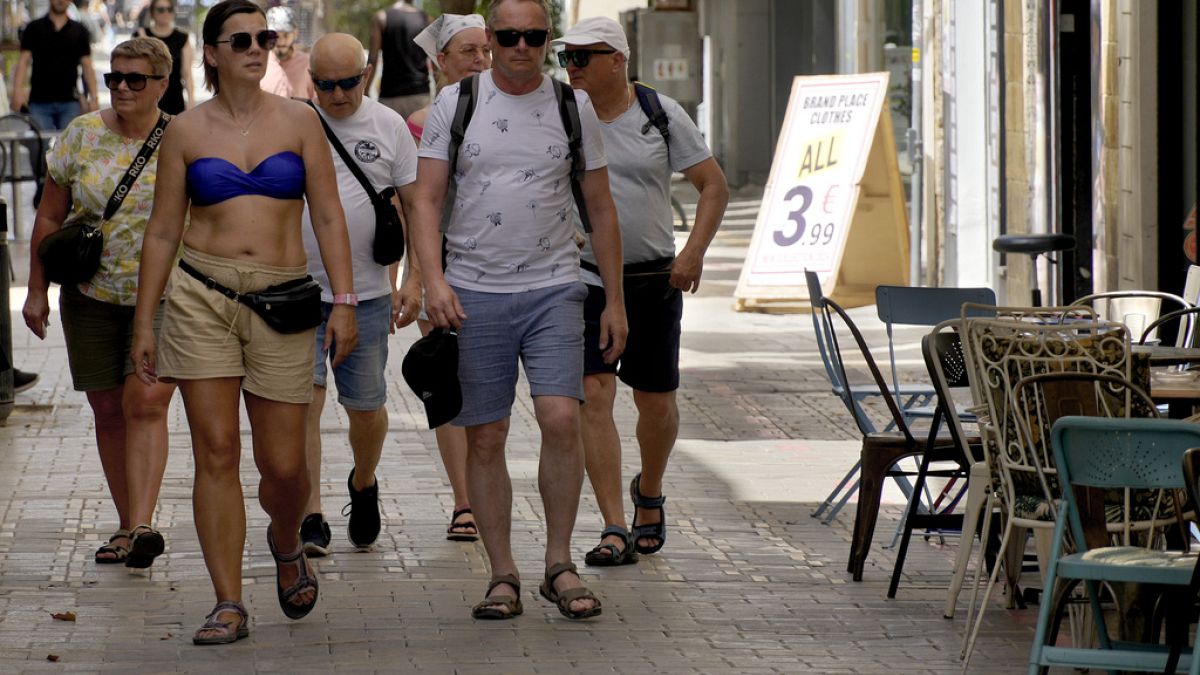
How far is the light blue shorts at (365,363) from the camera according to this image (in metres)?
7.69

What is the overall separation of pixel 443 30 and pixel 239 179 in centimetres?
222

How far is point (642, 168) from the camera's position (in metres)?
7.61

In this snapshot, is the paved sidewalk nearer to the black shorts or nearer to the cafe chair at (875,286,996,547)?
the black shorts

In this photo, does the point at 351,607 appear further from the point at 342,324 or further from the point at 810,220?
the point at 810,220

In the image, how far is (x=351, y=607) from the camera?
22.8 feet

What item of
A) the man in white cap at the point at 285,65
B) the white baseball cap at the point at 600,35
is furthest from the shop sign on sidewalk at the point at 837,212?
the white baseball cap at the point at 600,35

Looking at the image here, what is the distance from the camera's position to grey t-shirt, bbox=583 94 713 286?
25.0ft

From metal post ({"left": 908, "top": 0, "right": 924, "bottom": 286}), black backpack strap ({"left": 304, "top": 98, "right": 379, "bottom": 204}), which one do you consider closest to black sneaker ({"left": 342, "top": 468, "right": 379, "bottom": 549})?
black backpack strap ({"left": 304, "top": 98, "right": 379, "bottom": 204})

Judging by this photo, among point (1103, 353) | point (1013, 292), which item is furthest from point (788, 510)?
point (1013, 292)

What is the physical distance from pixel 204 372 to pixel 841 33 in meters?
15.2

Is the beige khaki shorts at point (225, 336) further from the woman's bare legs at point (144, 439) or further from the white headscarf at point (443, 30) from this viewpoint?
the white headscarf at point (443, 30)

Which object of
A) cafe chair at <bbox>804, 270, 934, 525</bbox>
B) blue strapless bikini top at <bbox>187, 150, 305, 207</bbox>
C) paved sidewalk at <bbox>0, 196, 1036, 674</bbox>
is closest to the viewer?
paved sidewalk at <bbox>0, 196, 1036, 674</bbox>

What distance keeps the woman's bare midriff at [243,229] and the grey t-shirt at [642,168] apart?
147 cm

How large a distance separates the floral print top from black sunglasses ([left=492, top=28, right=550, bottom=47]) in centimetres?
151
